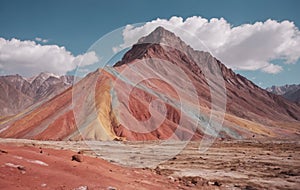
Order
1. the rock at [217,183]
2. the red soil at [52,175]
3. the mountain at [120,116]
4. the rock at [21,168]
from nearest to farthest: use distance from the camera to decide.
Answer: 1. the red soil at [52,175]
2. the rock at [21,168]
3. the rock at [217,183]
4. the mountain at [120,116]

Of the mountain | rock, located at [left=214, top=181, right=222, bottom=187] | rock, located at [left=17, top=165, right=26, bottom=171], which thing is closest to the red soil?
rock, located at [left=17, top=165, right=26, bottom=171]

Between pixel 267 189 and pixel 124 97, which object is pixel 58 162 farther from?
pixel 124 97

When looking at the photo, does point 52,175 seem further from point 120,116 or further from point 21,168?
point 120,116

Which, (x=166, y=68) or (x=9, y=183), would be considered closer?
(x=9, y=183)

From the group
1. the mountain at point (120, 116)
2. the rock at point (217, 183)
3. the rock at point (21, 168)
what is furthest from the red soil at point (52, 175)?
the mountain at point (120, 116)

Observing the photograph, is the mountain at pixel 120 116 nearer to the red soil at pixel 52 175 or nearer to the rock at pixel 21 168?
the red soil at pixel 52 175

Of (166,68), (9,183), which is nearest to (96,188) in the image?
(9,183)

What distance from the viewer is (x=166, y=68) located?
17038cm

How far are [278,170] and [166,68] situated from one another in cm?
13690

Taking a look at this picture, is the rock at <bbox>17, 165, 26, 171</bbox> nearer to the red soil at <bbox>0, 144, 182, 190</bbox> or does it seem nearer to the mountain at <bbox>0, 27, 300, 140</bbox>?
the red soil at <bbox>0, 144, 182, 190</bbox>

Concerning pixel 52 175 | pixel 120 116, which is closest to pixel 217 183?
pixel 52 175

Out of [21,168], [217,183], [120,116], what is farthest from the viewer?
[120,116]

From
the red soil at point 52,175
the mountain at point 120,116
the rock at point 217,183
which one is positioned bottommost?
the rock at point 217,183

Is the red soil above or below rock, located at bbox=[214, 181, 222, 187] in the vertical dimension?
above
